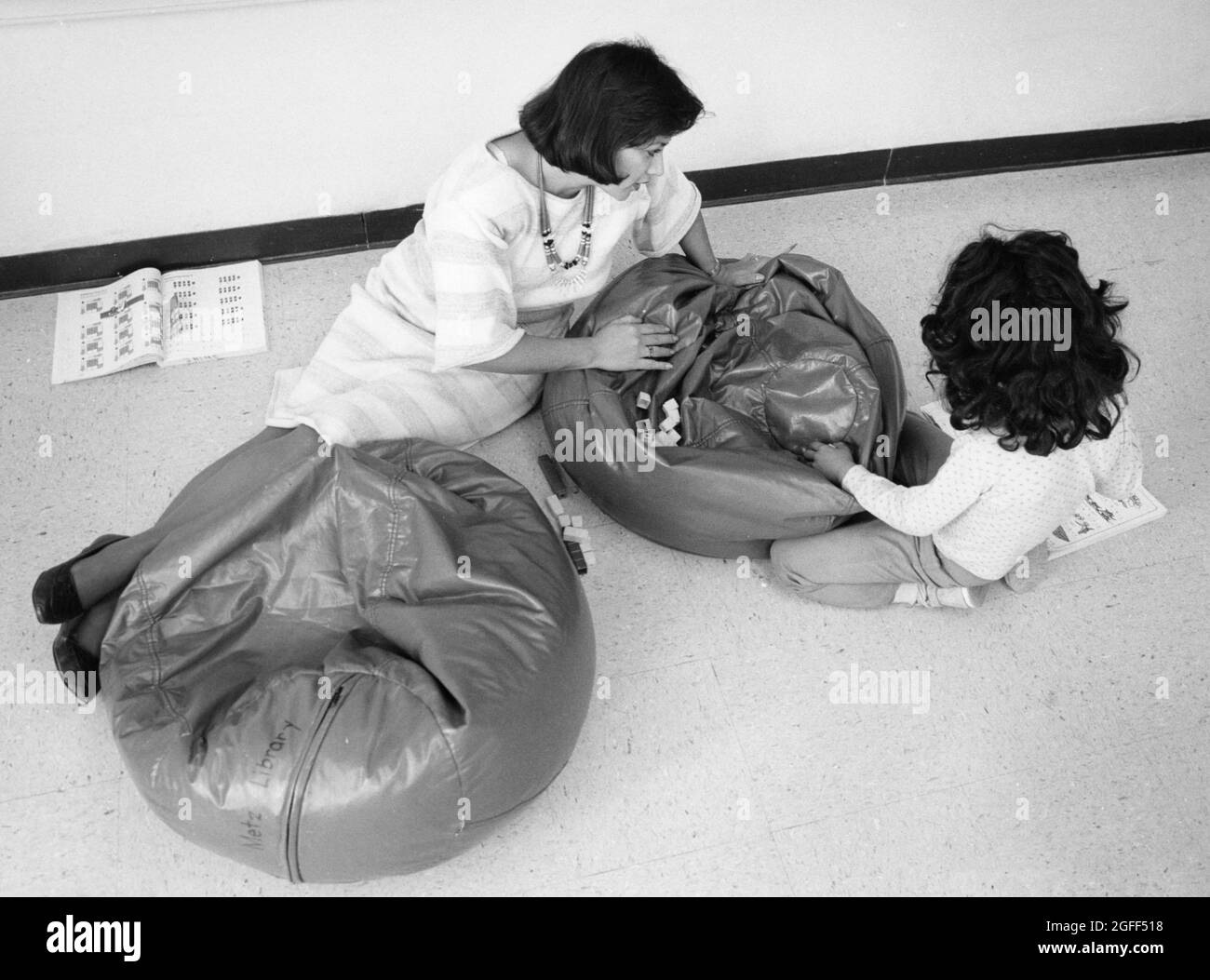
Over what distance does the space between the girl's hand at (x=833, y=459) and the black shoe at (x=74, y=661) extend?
1.32 meters

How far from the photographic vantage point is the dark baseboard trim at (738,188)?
2.61 metres

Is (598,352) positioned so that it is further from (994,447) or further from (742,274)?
(994,447)

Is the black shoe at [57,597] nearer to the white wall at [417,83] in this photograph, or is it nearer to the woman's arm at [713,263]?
the white wall at [417,83]

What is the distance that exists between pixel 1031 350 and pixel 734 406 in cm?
68

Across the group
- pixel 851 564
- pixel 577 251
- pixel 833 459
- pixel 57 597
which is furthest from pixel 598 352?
pixel 57 597

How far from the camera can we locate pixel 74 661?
1.93m

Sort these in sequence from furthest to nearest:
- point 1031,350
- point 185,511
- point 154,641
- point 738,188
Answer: point 738,188, point 185,511, point 154,641, point 1031,350

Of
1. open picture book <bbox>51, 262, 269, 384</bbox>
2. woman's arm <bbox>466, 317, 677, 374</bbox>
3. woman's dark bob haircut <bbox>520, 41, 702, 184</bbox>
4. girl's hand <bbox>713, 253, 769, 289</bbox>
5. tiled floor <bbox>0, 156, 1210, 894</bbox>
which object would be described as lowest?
tiled floor <bbox>0, 156, 1210, 894</bbox>

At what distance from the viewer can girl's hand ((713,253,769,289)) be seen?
7.67 feet

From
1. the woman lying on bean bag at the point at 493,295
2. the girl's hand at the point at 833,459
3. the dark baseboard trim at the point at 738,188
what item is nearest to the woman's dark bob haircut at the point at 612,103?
the woman lying on bean bag at the point at 493,295

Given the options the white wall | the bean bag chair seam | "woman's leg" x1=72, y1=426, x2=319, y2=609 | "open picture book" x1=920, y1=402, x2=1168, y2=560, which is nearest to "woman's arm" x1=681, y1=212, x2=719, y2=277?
the white wall

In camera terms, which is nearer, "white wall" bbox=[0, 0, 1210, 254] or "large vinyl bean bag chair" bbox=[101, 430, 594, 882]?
"large vinyl bean bag chair" bbox=[101, 430, 594, 882]

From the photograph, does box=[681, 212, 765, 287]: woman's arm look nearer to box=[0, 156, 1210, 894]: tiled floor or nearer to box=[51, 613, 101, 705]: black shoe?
box=[0, 156, 1210, 894]: tiled floor

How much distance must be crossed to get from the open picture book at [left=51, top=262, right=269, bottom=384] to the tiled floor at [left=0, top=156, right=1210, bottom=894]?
43mm
